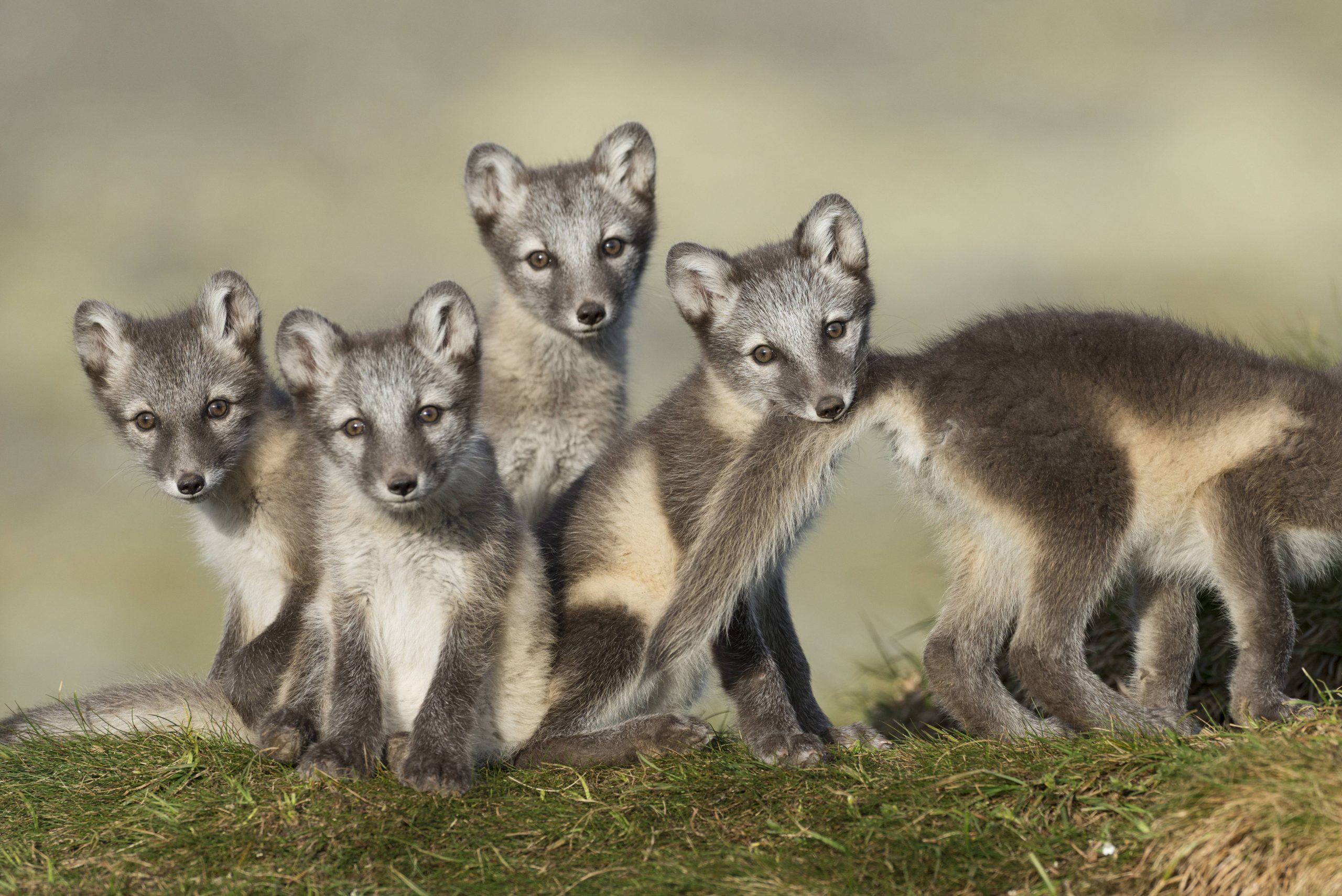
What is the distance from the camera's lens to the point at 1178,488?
3943 mm

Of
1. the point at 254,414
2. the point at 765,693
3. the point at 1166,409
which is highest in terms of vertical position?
the point at 1166,409

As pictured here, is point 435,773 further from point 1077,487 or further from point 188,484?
point 1077,487

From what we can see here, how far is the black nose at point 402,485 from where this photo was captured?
3596mm

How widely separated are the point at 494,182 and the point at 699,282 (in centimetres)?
183

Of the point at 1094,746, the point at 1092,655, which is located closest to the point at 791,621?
the point at 1094,746

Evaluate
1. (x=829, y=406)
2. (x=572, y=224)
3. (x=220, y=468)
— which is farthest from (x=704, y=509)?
(x=572, y=224)

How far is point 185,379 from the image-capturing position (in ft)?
14.4

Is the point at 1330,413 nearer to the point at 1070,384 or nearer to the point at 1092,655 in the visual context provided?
the point at 1070,384

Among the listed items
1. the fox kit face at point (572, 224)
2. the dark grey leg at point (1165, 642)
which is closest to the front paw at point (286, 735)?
the fox kit face at point (572, 224)

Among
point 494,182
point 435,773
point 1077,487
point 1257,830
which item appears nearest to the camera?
point 1257,830

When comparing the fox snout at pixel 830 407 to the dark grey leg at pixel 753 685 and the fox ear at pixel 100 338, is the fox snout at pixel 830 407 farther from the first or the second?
the fox ear at pixel 100 338

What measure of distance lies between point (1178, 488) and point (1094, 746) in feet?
3.52

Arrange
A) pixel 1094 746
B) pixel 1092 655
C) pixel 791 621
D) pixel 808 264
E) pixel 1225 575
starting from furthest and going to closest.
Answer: pixel 1092 655, pixel 791 621, pixel 808 264, pixel 1225 575, pixel 1094 746

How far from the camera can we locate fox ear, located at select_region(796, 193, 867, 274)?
4383 millimetres
